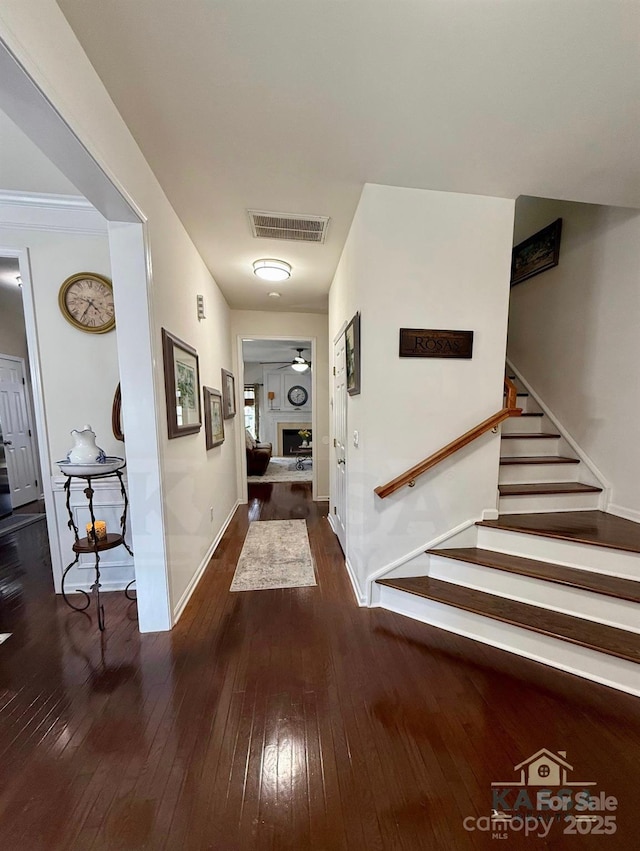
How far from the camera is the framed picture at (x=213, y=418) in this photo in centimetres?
296

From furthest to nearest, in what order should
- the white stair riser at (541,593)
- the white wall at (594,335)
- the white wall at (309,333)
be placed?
the white wall at (309,333)
the white wall at (594,335)
the white stair riser at (541,593)

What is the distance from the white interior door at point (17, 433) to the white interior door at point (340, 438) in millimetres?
4543

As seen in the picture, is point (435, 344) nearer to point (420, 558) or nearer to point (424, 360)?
point (424, 360)

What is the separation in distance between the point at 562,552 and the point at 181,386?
2.80 m

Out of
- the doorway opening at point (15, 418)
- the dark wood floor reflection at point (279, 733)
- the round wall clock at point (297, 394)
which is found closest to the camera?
the dark wood floor reflection at point (279, 733)

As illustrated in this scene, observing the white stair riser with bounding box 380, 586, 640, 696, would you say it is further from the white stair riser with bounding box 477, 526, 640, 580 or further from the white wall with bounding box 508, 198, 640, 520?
the white wall with bounding box 508, 198, 640, 520

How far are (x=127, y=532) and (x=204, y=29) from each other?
281cm

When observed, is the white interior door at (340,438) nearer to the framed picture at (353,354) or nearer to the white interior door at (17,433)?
the framed picture at (353,354)

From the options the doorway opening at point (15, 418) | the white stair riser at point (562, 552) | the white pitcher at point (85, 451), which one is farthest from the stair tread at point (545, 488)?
the doorway opening at point (15, 418)

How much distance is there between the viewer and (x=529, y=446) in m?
2.89

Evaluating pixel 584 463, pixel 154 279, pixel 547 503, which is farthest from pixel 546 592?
pixel 154 279

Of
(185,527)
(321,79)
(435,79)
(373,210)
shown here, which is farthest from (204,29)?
(185,527)

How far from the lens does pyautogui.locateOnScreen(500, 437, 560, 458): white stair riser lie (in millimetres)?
2859

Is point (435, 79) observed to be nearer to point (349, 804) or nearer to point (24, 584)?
point (349, 804)
